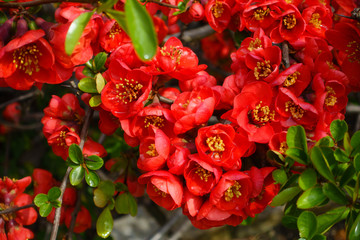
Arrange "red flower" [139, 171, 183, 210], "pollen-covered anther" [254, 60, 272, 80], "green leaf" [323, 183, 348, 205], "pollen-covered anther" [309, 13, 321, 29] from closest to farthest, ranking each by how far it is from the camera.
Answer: "green leaf" [323, 183, 348, 205] → "red flower" [139, 171, 183, 210] → "pollen-covered anther" [254, 60, 272, 80] → "pollen-covered anther" [309, 13, 321, 29]

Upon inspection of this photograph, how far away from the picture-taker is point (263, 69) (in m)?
1.03

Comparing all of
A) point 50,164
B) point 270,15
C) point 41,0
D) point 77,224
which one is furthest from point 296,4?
point 50,164

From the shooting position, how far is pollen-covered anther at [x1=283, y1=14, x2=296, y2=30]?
3.54 feet

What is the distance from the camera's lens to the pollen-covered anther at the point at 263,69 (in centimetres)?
101

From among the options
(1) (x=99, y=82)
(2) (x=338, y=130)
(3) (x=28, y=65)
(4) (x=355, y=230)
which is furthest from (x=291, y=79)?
(3) (x=28, y=65)

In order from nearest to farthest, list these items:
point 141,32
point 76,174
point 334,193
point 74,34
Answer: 1. point 141,32
2. point 74,34
3. point 334,193
4. point 76,174

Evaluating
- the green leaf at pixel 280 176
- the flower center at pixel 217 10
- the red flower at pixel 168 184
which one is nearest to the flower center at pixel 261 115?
the green leaf at pixel 280 176

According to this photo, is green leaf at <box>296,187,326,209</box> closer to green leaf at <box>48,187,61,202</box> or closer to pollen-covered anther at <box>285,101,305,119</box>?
pollen-covered anther at <box>285,101,305,119</box>

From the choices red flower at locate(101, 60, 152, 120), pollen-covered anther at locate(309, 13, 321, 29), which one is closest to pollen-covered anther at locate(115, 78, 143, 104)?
red flower at locate(101, 60, 152, 120)

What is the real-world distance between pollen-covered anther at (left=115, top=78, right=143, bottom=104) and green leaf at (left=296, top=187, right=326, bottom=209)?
19.8 inches

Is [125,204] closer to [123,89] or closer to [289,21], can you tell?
[123,89]

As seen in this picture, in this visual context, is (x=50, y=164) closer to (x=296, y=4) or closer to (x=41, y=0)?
(x=41, y=0)

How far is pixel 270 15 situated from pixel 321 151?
485mm

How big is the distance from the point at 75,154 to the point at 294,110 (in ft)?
1.96
